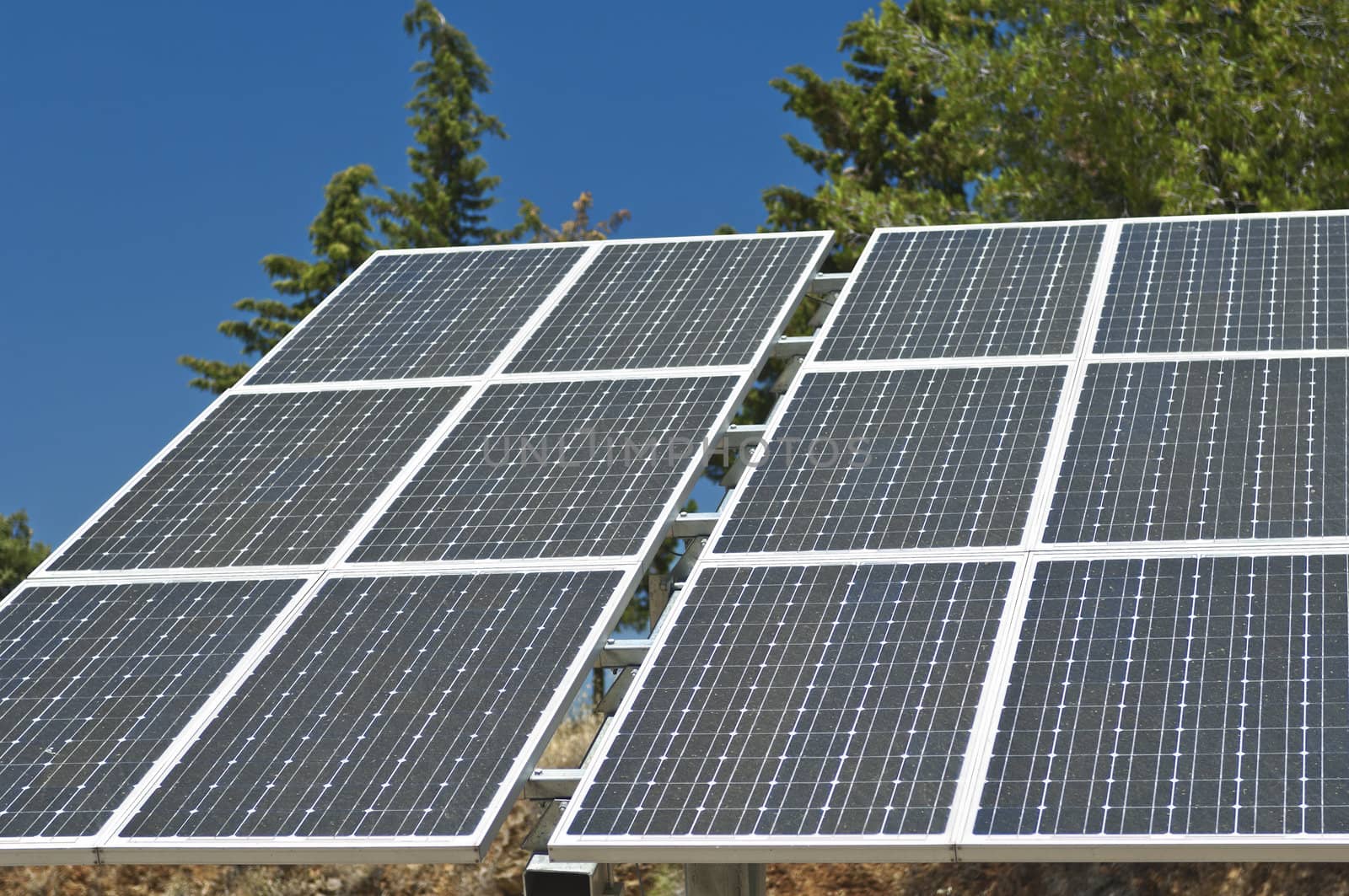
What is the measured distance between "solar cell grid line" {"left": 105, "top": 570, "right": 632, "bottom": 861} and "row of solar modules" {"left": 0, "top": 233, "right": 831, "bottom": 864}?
0.02m

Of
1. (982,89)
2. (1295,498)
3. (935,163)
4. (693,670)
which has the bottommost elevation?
(935,163)

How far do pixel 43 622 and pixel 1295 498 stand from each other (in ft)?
25.0

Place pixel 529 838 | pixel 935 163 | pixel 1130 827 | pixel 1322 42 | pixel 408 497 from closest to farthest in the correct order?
pixel 1130 827, pixel 529 838, pixel 408 497, pixel 1322 42, pixel 935 163

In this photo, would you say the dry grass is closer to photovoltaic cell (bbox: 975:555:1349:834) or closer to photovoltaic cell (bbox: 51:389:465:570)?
photovoltaic cell (bbox: 51:389:465:570)

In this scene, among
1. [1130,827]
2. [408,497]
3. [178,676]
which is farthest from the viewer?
[408,497]

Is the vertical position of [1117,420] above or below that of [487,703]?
below

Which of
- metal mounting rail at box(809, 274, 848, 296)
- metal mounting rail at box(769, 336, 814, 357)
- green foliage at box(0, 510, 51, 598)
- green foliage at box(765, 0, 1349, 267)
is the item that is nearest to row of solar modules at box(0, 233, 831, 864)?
metal mounting rail at box(769, 336, 814, 357)

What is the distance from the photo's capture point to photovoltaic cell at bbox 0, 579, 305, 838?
8867mm

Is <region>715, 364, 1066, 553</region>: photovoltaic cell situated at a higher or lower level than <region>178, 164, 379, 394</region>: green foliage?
higher

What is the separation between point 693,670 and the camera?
9.06 meters

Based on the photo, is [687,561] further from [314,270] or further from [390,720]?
[314,270]

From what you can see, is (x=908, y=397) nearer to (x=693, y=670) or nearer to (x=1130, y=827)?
(x=693, y=670)

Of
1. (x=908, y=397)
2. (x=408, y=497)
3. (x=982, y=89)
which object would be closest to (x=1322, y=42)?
(x=982, y=89)

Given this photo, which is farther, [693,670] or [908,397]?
[908,397]
